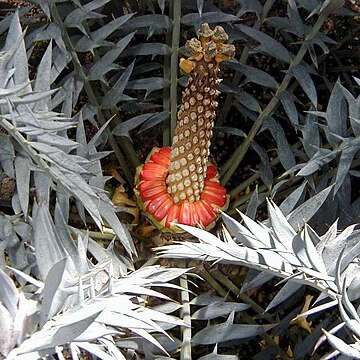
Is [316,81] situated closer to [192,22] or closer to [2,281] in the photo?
[192,22]

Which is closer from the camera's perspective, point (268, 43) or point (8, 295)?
point (8, 295)

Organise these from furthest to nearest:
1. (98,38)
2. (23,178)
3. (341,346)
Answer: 1. (98,38)
2. (23,178)
3. (341,346)

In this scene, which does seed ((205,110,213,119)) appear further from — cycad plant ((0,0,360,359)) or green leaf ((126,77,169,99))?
green leaf ((126,77,169,99))

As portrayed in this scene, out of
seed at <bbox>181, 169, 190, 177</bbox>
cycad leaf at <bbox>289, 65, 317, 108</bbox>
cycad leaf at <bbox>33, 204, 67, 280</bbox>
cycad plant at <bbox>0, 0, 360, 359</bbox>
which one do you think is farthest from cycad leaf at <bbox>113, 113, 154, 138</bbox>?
cycad leaf at <bbox>33, 204, 67, 280</bbox>

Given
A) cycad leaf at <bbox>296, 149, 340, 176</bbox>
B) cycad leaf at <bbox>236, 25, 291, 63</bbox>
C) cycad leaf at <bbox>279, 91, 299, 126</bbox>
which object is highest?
cycad leaf at <bbox>236, 25, 291, 63</bbox>

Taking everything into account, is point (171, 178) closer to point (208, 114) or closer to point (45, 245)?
point (208, 114)

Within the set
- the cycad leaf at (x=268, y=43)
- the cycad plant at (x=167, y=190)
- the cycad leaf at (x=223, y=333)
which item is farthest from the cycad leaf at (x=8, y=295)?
Result: the cycad leaf at (x=268, y=43)

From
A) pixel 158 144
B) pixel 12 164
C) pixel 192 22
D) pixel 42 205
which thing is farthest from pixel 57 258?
pixel 158 144

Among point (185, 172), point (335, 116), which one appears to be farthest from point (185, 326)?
point (335, 116)
